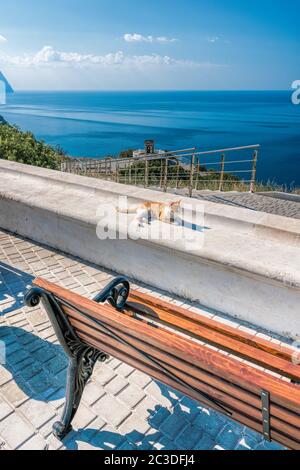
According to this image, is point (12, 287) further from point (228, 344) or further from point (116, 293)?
point (228, 344)

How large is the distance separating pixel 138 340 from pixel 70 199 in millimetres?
2956

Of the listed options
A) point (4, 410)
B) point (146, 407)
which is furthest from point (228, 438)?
point (4, 410)

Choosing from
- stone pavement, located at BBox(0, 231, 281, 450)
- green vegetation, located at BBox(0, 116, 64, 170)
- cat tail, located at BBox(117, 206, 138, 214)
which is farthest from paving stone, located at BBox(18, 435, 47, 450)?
green vegetation, located at BBox(0, 116, 64, 170)

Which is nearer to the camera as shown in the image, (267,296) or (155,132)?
(267,296)

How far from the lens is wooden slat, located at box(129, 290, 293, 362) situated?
5.56 feet

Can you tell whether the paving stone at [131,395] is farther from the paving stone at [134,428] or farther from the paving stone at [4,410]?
the paving stone at [4,410]

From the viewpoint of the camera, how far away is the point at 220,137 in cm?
9394

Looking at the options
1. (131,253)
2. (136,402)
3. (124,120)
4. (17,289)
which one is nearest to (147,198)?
(131,253)

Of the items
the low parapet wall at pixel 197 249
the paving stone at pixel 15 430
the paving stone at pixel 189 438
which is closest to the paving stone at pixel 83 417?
the paving stone at pixel 15 430

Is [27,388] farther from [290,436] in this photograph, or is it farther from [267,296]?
[267,296]

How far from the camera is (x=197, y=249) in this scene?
2.92 metres

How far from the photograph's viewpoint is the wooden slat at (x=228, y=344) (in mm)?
1388

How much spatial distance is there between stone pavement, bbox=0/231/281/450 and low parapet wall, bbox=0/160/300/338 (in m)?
0.99

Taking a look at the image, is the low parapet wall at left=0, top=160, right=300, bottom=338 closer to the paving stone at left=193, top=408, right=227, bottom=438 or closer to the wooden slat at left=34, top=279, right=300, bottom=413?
the paving stone at left=193, top=408, right=227, bottom=438
